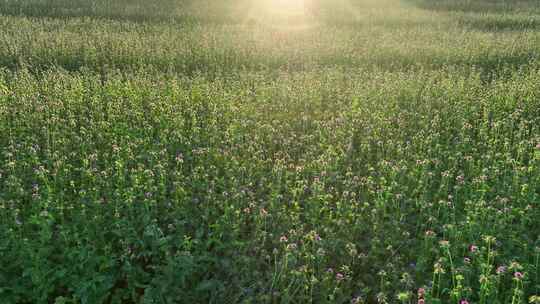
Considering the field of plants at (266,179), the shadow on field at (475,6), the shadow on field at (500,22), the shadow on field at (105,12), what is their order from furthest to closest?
1. the shadow on field at (475,6)
2. the shadow on field at (500,22)
3. the shadow on field at (105,12)
4. the field of plants at (266,179)

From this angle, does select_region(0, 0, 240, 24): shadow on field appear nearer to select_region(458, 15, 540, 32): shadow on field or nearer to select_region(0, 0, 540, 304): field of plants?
select_region(0, 0, 540, 304): field of plants

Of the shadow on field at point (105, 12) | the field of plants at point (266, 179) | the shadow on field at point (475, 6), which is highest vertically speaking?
the shadow on field at point (475, 6)

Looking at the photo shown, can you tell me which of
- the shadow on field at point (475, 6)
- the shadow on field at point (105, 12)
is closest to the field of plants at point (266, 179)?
the shadow on field at point (105, 12)

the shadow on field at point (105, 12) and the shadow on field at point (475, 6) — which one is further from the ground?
the shadow on field at point (475, 6)

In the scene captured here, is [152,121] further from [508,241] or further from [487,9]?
[487,9]

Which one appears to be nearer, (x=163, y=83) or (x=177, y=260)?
(x=177, y=260)

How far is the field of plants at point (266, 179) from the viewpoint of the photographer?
3.77 metres

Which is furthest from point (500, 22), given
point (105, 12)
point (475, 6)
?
point (105, 12)

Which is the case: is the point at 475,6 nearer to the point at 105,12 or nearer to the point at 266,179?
the point at 105,12

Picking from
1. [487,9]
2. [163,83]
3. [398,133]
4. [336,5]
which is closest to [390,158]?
[398,133]

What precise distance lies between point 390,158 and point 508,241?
203 centimetres

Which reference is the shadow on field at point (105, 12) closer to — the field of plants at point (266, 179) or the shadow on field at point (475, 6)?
the field of plants at point (266, 179)

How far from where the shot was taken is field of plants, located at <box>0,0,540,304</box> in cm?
377

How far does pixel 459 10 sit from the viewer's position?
22.4m
